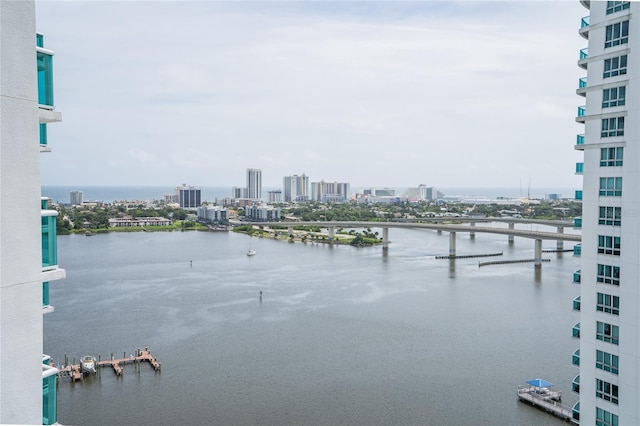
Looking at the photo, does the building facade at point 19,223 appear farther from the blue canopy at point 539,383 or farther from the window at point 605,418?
the blue canopy at point 539,383

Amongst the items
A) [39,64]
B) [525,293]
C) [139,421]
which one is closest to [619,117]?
[39,64]

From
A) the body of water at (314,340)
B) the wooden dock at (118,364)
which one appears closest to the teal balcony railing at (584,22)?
the body of water at (314,340)

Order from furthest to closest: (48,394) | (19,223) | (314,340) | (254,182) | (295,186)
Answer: (295,186) → (254,182) → (314,340) → (48,394) → (19,223)

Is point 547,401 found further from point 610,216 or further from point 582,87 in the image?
point 582,87

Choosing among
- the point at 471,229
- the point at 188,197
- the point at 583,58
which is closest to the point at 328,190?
the point at 188,197

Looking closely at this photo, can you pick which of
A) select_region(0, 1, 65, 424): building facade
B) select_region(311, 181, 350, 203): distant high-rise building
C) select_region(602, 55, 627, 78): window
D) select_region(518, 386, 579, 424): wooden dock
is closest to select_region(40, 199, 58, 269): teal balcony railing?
select_region(0, 1, 65, 424): building facade

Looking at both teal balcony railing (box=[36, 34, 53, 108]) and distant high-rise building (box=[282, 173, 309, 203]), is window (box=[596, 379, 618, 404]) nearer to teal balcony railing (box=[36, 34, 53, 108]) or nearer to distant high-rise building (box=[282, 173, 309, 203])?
teal balcony railing (box=[36, 34, 53, 108])

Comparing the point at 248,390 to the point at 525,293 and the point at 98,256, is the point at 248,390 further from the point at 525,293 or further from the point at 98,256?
the point at 98,256
